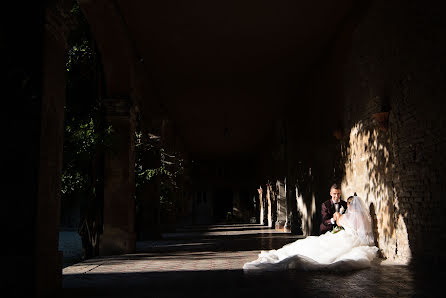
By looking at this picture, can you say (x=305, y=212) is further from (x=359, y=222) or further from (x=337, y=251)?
(x=337, y=251)

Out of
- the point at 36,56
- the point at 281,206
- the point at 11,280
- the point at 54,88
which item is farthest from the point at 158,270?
the point at 281,206

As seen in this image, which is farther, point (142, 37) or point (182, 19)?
point (142, 37)

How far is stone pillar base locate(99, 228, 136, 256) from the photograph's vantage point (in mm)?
9188

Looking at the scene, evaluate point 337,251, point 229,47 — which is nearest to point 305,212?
point 229,47

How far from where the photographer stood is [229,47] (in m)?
10.9

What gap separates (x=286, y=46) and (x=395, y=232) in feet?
18.7

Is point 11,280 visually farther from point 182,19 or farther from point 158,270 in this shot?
point 182,19

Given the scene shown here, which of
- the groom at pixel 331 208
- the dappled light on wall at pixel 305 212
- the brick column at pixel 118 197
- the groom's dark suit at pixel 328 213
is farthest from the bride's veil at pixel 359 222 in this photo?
the dappled light on wall at pixel 305 212

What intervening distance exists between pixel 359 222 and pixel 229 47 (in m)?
5.57

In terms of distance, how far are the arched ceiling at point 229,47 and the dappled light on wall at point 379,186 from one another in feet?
8.85

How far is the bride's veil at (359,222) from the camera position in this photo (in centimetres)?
736

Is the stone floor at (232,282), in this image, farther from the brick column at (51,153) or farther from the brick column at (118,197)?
the brick column at (118,197)

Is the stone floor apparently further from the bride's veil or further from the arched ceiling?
the arched ceiling

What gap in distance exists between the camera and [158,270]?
648cm
